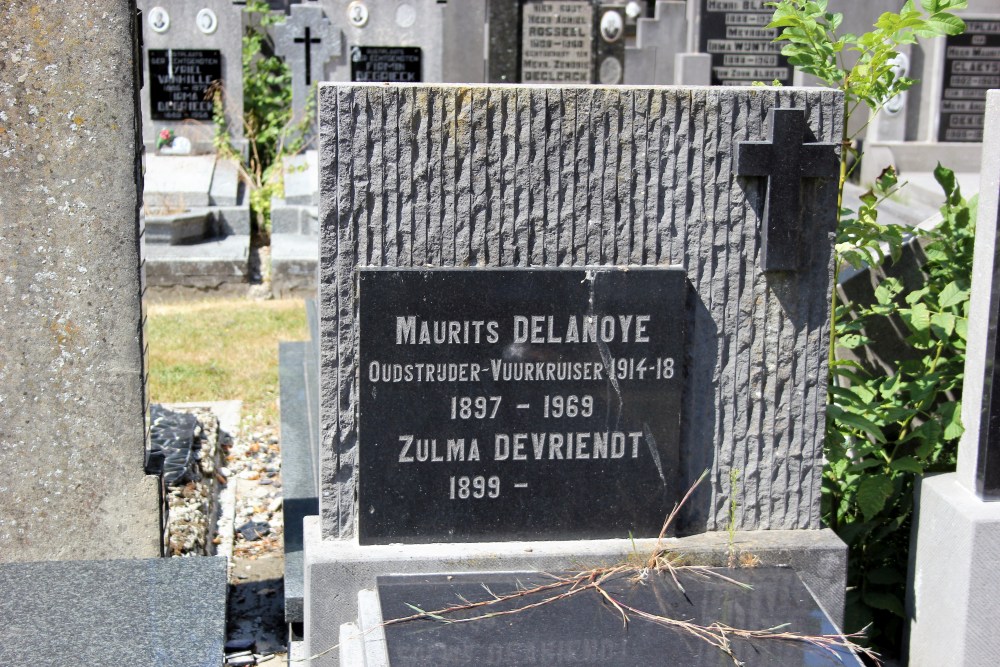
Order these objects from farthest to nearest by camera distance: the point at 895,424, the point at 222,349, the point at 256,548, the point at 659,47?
the point at 659,47 < the point at 222,349 < the point at 256,548 < the point at 895,424

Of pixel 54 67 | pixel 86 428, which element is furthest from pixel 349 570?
pixel 54 67

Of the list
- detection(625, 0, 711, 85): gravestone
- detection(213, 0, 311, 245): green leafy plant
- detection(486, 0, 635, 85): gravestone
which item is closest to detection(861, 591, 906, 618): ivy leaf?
detection(213, 0, 311, 245): green leafy plant

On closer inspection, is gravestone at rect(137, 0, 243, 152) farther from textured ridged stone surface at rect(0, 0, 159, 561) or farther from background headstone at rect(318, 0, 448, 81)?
textured ridged stone surface at rect(0, 0, 159, 561)

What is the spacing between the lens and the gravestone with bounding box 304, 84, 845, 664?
9.46ft

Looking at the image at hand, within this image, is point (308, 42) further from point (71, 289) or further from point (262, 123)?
point (71, 289)

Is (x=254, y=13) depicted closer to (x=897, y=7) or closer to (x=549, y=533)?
(x=897, y=7)

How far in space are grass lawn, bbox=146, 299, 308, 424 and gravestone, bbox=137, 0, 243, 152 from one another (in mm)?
4029

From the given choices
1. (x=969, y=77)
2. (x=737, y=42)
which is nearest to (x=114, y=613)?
(x=737, y=42)

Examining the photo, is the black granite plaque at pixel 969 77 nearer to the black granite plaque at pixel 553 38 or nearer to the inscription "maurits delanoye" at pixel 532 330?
the black granite plaque at pixel 553 38

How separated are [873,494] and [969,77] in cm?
922

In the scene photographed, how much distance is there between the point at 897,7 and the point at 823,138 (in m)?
11.1

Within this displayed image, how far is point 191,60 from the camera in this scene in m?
11.8

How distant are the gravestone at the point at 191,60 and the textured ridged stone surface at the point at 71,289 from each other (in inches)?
348

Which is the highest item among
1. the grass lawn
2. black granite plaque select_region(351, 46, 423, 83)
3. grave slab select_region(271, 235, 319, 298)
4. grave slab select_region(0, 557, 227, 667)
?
black granite plaque select_region(351, 46, 423, 83)
